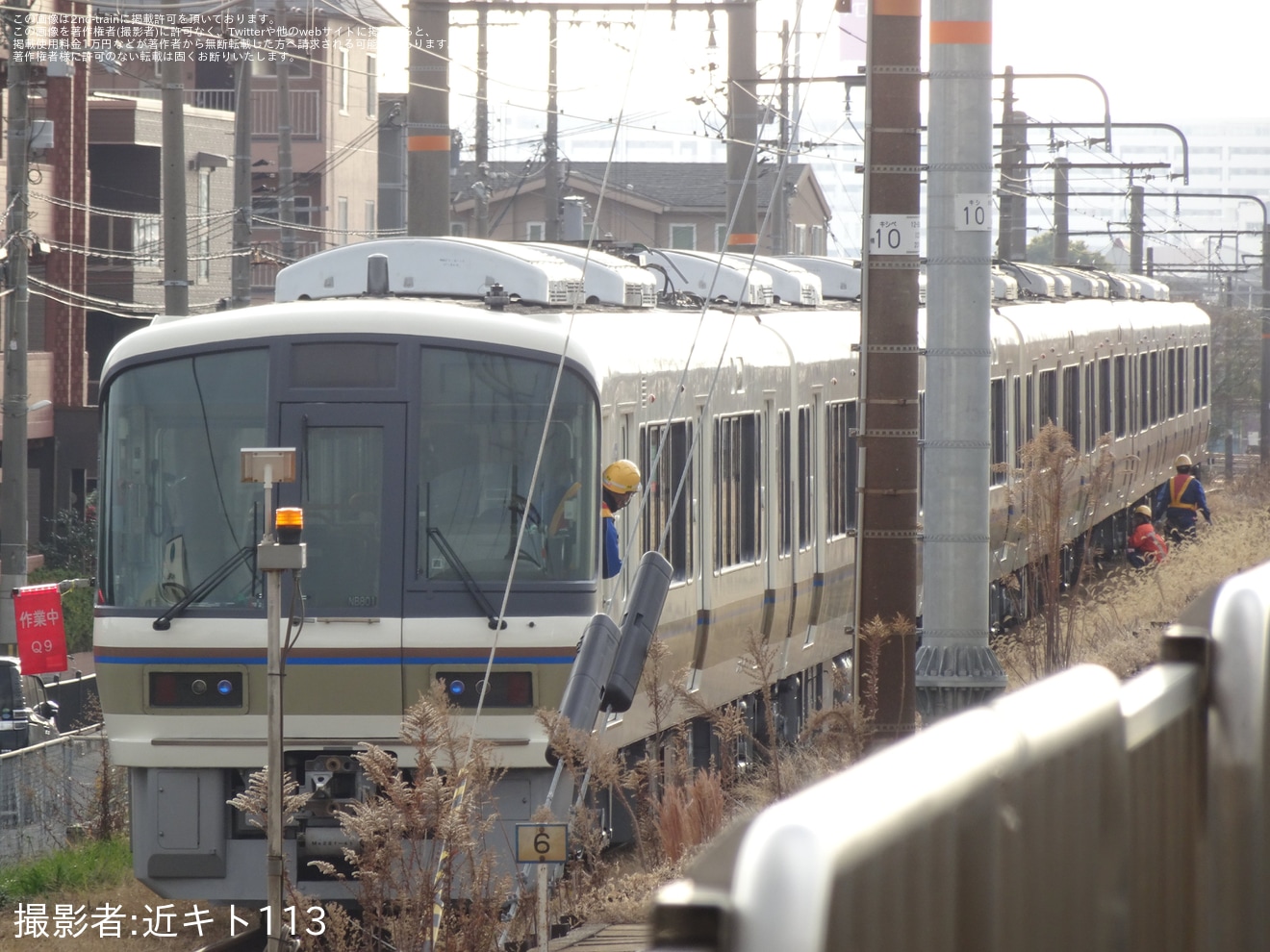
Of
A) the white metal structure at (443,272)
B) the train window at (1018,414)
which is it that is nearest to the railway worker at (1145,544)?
the train window at (1018,414)

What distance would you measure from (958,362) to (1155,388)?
20384 millimetres

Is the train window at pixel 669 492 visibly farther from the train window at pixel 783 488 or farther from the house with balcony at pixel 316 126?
the house with balcony at pixel 316 126

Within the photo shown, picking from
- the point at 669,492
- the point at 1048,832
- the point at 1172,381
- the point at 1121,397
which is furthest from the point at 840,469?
the point at 1172,381

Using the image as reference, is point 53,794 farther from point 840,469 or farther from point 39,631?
point 840,469

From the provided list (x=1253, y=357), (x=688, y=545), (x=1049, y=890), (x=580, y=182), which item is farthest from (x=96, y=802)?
(x=1253, y=357)

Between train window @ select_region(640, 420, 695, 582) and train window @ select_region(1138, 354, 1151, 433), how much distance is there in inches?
666

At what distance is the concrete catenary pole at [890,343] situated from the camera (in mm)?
8203

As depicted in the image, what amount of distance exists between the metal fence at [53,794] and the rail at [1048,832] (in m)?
9.15

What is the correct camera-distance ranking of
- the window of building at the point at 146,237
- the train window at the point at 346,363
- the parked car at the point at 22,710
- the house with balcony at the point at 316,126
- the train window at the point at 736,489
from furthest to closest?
the house with balcony at the point at 316,126, the window of building at the point at 146,237, the parked car at the point at 22,710, the train window at the point at 736,489, the train window at the point at 346,363

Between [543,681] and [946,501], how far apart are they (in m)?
1.80

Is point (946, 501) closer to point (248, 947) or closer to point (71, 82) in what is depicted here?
point (248, 947)

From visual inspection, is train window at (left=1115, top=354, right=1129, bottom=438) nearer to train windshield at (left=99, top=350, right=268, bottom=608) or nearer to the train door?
the train door

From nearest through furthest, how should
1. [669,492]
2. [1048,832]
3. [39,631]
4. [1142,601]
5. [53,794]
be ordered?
[1048,832]
[669,492]
[53,794]
[1142,601]
[39,631]

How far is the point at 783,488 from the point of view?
39.1 ft
